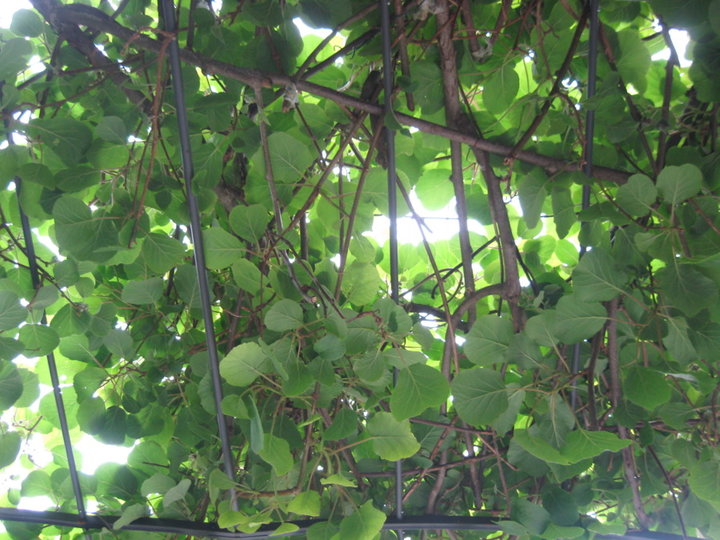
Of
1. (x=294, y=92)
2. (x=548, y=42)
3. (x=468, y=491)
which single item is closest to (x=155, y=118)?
(x=294, y=92)

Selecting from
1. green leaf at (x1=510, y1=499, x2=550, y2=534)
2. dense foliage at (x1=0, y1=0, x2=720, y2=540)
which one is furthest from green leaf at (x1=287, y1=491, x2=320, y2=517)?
green leaf at (x1=510, y1=499, x2=550, y2=534)

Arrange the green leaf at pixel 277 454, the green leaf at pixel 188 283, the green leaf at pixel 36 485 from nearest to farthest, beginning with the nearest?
the green leaf at pixel 277 454 < the green leaf at pixel 188 283 < the green leaf at pixel 36 485

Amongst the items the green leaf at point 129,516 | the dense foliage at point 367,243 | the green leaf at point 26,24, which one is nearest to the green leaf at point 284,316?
the dense foliage at point 367,243

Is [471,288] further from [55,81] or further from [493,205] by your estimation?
[55,81]

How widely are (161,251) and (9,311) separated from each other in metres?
0.16

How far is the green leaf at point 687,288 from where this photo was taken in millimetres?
570

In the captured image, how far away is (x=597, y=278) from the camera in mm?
632

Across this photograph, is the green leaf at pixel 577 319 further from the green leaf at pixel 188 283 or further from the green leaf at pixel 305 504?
the green leaf at pixel 188 283

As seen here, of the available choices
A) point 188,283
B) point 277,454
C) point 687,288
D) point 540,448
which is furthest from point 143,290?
point 687,288

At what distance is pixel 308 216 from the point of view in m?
0.97

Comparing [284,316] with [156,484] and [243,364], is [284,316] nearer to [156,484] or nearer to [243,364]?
[243,364]

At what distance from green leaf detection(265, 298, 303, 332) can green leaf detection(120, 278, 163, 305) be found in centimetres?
21

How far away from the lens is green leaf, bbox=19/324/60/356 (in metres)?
0.73

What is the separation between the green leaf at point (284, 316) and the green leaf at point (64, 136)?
285mm
